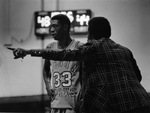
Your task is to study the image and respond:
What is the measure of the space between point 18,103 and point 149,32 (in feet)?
8.58

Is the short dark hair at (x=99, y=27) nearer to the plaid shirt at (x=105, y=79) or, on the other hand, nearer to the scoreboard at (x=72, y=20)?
the plaid shirt at (x=105, y=79)

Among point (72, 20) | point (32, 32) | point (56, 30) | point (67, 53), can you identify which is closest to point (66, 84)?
point (56, 30)

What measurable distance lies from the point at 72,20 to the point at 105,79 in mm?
3381

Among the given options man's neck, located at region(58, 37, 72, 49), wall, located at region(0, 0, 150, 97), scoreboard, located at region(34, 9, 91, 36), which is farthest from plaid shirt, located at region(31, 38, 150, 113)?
wall, located at region(0, 0, 150, 97)

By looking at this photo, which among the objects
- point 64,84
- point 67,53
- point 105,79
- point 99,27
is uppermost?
point 99,27

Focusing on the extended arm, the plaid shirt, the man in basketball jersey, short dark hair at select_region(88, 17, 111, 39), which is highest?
short dark hair at select_region(88, 17, 111, 39)

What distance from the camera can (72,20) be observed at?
560 centimetres

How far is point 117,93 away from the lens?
2297mm

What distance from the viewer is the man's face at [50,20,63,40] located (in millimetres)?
3289

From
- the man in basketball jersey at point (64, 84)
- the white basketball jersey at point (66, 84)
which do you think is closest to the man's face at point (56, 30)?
the man in basketball jersey at point (64, 84)

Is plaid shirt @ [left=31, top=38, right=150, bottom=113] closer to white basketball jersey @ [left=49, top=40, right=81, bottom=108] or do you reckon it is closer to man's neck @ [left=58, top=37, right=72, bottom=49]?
white basketball jersey @ [left=49, top=40, right=81, bottom=108]

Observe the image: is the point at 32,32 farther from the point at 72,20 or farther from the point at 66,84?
the point at 66,84

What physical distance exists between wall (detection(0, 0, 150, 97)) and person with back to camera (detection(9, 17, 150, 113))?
10.6ft

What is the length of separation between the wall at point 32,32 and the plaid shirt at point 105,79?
3261 millimetres
